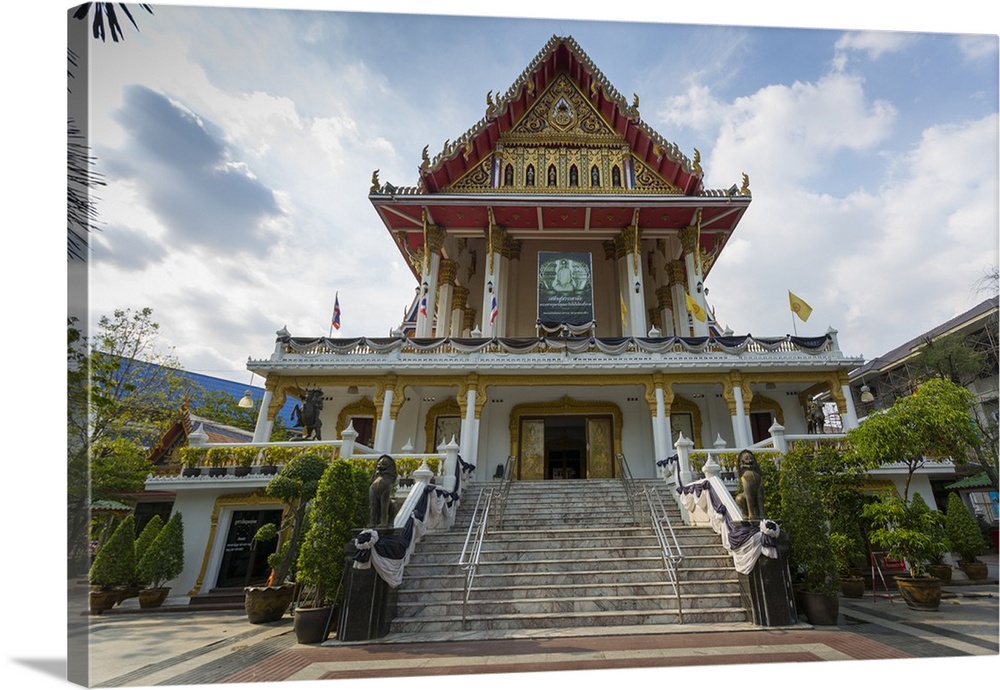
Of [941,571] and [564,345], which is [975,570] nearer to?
[941,571]

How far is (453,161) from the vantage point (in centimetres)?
1933

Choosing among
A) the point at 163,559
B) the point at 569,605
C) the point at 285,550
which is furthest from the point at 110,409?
the point at 569,605

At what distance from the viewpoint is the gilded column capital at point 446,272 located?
20.0 meters

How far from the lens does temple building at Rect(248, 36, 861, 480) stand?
574 inches

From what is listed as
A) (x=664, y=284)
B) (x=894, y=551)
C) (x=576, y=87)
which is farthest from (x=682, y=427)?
(x=576, y=87)

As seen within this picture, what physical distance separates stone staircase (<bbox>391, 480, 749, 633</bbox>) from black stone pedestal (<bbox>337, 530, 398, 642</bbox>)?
1.07 feet

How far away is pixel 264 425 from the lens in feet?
46.6

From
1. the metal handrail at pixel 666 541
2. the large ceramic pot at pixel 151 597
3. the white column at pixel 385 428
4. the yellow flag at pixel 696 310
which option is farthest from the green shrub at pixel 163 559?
the yellow flag at pixel 696 310

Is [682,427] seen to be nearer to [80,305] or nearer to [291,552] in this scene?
[291,552]

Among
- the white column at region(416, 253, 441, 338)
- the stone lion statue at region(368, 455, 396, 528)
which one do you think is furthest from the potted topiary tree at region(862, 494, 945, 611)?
the white column at region(416, 253, 441, 338)

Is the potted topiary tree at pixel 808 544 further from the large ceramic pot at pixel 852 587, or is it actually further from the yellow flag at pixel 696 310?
the yellow flag at pixel 696 310

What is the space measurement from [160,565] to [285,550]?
401cm

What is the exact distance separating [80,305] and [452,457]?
791 cm

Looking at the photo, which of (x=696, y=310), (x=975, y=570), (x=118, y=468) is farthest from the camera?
(x=696, y=310)
